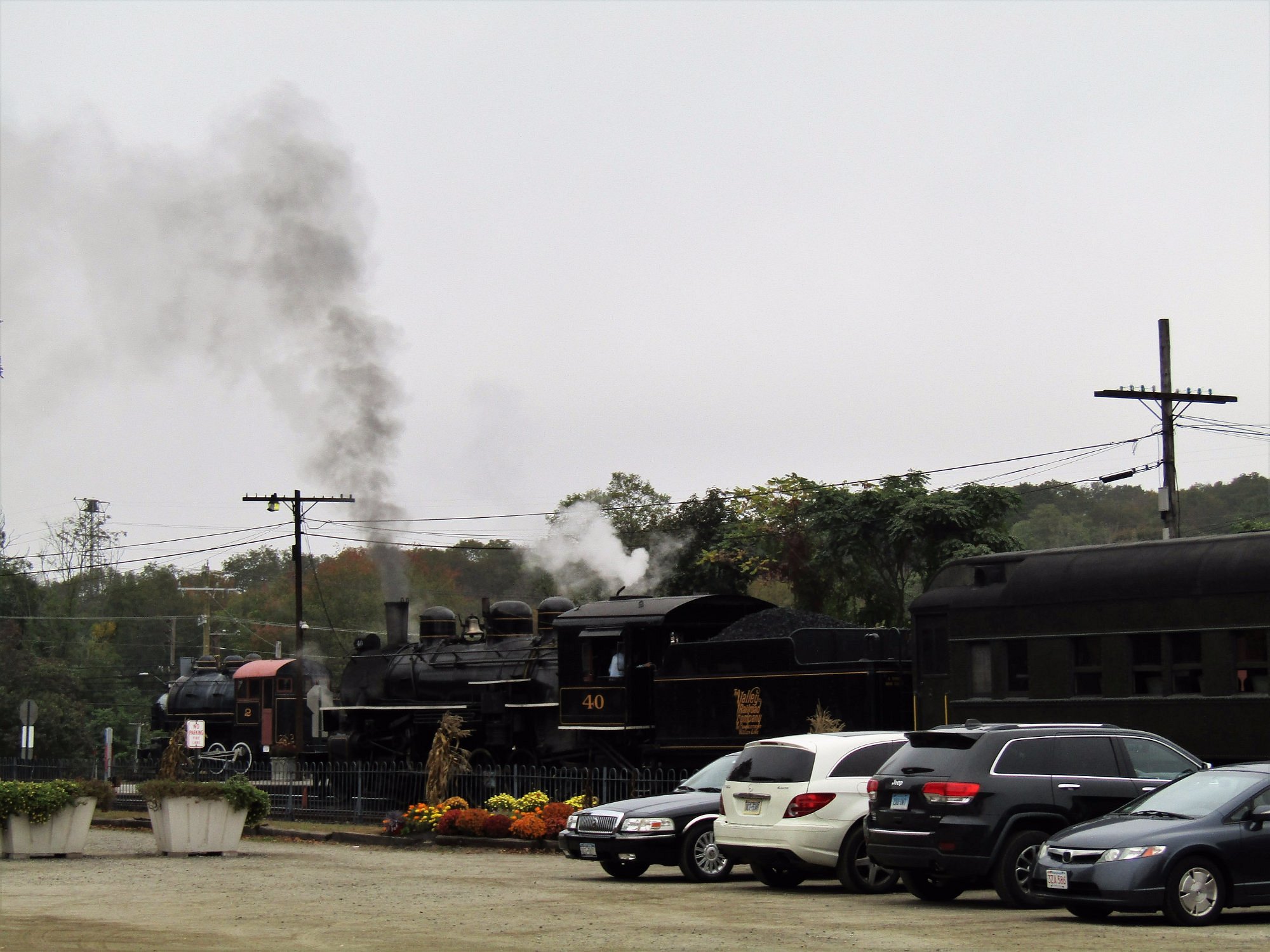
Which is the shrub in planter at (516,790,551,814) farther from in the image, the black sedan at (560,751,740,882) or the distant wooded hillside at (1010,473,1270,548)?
the distant wooded hillside at (1010,473,1270,548)

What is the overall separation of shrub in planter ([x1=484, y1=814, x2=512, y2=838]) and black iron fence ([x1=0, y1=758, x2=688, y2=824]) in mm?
1323

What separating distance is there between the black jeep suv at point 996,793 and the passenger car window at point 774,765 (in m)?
1.04

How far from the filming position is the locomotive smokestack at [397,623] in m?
33.9

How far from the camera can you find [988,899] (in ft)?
46.5

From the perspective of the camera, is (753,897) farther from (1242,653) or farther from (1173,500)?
(1173,500)

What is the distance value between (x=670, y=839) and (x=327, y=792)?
608 inches

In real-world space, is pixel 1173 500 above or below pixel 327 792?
above

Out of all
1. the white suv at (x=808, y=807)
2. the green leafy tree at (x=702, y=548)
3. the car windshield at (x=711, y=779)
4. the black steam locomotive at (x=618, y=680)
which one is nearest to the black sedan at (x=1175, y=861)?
the white suv at (x=808, y=807)

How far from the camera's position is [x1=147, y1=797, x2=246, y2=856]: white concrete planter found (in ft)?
69.3

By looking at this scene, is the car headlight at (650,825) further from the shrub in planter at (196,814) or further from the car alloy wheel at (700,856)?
the shrub in planter at (196,814)

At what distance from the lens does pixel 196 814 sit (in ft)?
69.8

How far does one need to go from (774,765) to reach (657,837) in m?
2.02

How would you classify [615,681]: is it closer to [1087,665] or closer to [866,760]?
[1087,665]

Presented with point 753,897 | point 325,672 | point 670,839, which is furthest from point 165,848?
point 325,672
